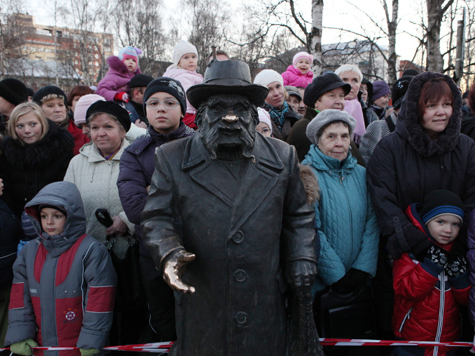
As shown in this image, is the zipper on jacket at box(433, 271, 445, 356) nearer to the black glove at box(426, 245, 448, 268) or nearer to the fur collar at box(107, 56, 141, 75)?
the black glove at box(426, 245, 448, 268)

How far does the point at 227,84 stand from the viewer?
174 centimetres

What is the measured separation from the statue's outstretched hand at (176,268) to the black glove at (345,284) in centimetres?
145

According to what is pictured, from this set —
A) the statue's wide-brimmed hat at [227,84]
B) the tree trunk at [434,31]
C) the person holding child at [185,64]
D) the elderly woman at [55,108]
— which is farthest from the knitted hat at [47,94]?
the tree trunk at [434,31]

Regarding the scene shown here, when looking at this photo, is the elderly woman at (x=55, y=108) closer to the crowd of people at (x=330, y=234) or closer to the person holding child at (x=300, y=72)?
the crowd of people at (x=330, y=234)

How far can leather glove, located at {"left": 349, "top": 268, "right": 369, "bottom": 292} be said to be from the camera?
2639 millimetres

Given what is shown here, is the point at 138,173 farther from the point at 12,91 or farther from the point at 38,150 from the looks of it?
the point at 12,91

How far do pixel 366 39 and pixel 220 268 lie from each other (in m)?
12.1

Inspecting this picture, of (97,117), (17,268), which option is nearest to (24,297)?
(17,268)

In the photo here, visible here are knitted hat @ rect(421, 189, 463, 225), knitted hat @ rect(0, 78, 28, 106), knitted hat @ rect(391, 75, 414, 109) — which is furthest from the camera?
knitted hat @ rect(0, 78, 28, 106)

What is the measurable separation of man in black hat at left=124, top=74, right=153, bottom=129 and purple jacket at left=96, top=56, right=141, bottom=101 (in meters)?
0.89

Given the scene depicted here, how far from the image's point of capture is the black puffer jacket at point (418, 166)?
2658 millimetres

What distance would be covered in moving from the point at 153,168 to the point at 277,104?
7.17ft

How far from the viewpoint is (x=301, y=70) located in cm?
639

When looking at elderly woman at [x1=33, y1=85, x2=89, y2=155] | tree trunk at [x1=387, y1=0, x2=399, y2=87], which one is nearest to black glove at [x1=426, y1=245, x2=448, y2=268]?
elderly woman at [x1=33, y1=85, x2=89, y2=155]
